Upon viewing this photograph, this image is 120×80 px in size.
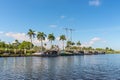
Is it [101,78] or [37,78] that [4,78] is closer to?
[37,78]

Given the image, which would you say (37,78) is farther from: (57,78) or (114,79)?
(114,79)

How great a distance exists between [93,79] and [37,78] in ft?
53.2

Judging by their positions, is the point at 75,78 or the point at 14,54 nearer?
the point at 75,78

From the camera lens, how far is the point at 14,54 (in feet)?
655

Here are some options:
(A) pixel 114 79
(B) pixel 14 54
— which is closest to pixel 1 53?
(B) pixel 14 54

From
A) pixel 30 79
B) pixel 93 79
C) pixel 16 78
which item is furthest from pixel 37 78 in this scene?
pixel 93 79

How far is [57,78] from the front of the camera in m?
57.0

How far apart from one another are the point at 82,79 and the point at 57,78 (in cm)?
728

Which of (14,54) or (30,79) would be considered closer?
(30,79)

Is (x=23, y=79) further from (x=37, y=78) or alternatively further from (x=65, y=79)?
(x=65, y=79)

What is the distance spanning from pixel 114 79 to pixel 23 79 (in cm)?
2595

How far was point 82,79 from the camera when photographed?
55656mm

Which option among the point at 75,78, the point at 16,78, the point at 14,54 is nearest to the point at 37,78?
the point at 16,78

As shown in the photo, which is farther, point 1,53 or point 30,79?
Result: point 1,53
